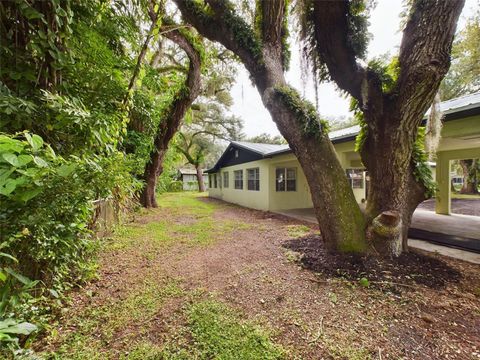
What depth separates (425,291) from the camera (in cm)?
239

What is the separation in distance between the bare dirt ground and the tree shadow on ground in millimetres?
14

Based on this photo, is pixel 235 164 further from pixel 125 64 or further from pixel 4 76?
pixel 4 76

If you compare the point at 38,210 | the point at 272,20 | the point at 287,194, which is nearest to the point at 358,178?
the point at 287,194

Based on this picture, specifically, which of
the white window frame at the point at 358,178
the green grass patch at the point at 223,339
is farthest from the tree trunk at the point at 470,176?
the green grass patch at the point at 223,339

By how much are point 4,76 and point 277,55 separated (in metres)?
3.56

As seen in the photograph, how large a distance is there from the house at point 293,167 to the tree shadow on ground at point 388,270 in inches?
93.7

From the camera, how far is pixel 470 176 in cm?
1641

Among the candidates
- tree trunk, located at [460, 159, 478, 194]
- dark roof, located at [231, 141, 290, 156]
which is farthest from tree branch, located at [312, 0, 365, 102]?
tree trunk, located at [460, 159, 478, 194]

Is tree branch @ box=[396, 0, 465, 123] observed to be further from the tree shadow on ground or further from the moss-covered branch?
the tree shadow on ground

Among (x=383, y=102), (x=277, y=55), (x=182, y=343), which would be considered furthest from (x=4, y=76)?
(x=383, y=102)

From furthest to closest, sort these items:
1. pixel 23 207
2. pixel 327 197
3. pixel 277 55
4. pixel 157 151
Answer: pixel 157 151 → pixel 277 55 → pixel 327 197 → pixel 23 207

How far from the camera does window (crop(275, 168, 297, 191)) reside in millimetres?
9297

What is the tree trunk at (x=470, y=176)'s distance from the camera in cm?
1591

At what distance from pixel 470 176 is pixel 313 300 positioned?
22762 mm
